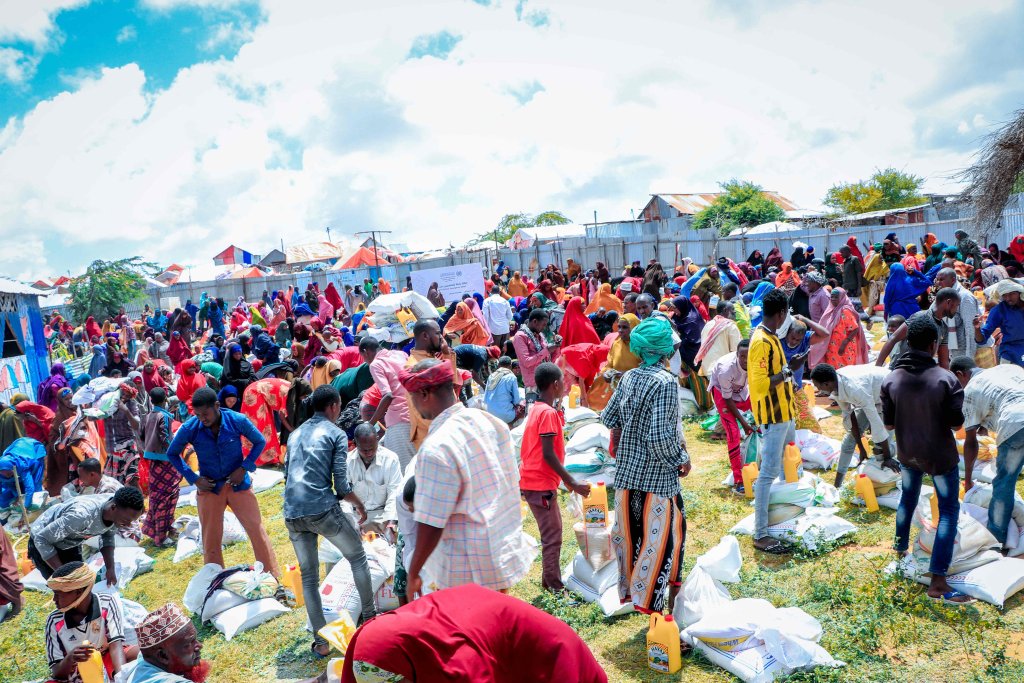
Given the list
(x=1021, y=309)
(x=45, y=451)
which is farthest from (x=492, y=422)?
(x=45, y=451)

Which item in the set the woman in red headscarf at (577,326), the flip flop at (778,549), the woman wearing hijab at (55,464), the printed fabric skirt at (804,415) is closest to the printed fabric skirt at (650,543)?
the flip flop at (778,549)

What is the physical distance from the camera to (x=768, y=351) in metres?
5.18

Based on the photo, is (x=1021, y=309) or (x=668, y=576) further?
(x=1021, y=309)

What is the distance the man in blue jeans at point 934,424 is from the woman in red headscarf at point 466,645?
323 centimetres

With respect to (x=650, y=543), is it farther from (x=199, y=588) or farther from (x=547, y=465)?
(x=199, y=588)

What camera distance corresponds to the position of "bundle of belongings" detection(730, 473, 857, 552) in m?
5.31

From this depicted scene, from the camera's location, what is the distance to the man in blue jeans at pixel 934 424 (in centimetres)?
426

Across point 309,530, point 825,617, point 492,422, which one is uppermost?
point 492,422

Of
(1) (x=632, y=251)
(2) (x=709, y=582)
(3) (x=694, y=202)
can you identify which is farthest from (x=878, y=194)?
(2) (x=709, y=582)

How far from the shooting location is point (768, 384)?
5.16 metres

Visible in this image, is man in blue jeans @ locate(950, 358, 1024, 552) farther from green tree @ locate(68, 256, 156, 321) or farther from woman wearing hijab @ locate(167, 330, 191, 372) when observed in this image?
green tree @ locate(68, 256, 156, 321)

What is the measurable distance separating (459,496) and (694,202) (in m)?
53.2

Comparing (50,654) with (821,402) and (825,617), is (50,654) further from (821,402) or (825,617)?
(821,402)

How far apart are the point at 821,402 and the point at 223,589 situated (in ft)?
23.5
